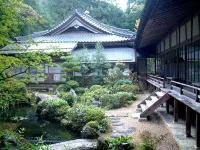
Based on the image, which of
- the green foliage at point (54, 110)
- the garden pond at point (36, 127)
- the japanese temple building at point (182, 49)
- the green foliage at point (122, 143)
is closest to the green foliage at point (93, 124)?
the garden pond at point (36, 127)

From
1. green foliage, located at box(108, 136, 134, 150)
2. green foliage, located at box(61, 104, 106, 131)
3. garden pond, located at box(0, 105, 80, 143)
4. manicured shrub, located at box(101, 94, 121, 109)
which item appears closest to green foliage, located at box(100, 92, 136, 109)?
manicured shrub, located at box(101, 94, 121, 109)

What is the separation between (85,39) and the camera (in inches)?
958

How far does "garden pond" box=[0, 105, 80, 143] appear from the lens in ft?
29.5

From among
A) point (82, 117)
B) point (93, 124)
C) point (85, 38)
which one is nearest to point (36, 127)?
point (82, 117)

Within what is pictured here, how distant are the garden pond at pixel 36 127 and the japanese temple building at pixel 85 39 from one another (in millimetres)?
8864

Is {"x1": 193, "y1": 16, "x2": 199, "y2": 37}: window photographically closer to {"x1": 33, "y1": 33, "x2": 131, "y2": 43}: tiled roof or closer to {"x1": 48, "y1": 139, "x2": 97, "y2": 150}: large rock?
{"x1": 48, "y1": 139, "x2": 97, "y2": 150}: large rock

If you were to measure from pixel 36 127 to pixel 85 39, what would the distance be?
15.5 metres

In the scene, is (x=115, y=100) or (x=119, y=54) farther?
(x=119, y=54)

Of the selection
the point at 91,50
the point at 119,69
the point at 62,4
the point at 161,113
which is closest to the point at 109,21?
the point at 62,4

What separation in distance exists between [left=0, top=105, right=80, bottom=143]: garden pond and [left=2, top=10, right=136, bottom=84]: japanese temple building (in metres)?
8.86

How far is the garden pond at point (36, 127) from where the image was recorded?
898 centimetres

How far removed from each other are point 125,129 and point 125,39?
52.0ft

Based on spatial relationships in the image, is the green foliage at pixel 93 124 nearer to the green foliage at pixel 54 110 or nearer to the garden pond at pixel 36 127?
the garden pond at pixel 36 127

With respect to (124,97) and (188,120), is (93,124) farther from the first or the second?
(124,97)
